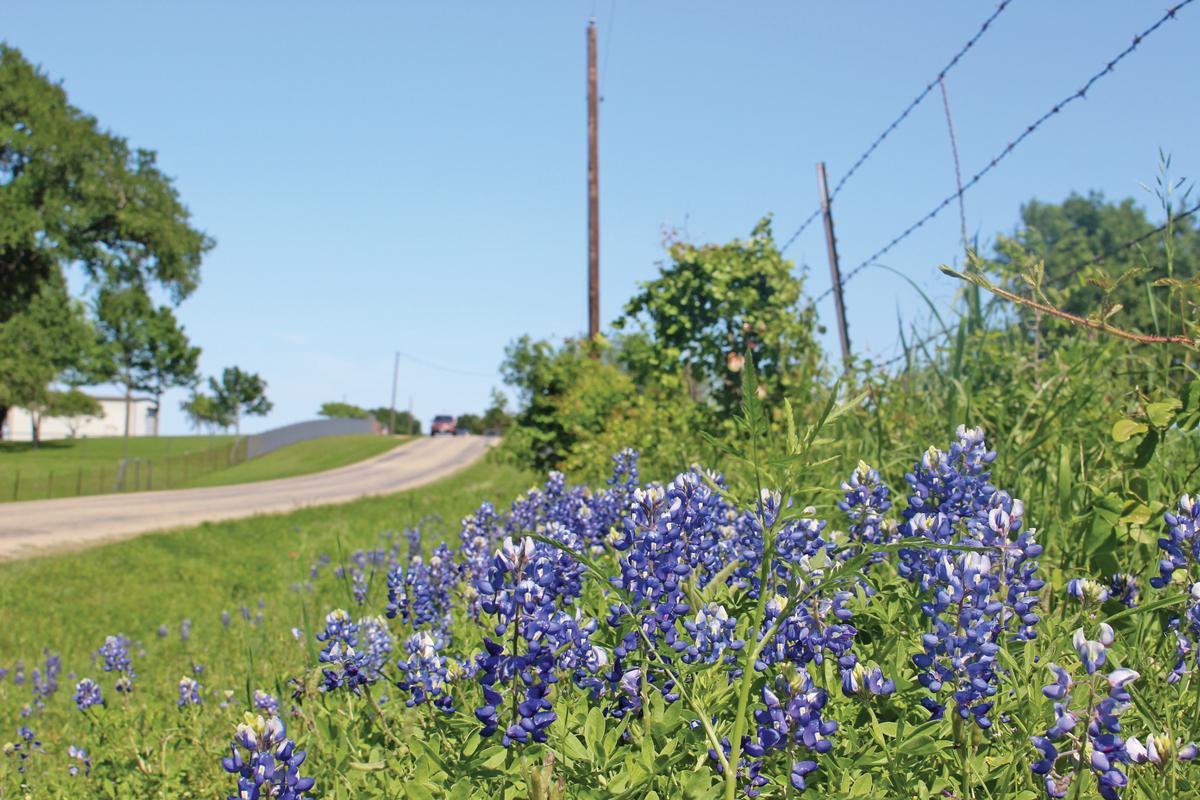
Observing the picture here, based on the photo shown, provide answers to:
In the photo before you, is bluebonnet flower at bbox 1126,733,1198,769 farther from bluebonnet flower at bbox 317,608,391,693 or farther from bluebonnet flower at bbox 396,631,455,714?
bluebonnet flower at bbox 317,608,391,693

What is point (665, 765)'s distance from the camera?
74.0 inches

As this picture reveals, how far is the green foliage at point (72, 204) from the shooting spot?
38.7 meters

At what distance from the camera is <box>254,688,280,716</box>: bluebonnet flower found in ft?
9.38

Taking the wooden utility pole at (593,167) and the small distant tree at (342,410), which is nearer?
→ the wooden utility pole at (593,167)

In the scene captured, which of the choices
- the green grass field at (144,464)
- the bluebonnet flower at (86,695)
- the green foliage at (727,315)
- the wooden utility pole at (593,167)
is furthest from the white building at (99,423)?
the bluebonnet flower at (86,695)

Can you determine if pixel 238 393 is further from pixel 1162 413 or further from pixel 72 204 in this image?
pixel 1162 413

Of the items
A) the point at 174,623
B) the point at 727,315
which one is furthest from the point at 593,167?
the point at 174,623

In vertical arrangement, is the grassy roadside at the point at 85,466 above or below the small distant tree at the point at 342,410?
below

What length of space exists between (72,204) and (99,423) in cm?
7697

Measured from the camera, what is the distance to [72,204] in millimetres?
39750

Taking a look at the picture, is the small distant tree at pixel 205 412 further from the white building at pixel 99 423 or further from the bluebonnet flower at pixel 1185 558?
the bluebonnet flower at pixel 1185 558

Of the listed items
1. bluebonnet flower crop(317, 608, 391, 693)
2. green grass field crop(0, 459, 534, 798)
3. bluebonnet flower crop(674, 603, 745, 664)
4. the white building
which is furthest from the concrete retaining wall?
bluebonnet flower crop(674, 603, 745, 664)

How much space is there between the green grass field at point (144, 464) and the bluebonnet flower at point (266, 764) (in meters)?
32.7

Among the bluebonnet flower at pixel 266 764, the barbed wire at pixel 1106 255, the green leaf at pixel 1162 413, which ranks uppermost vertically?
the barbed wire at pixel 1106 255
